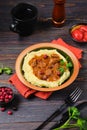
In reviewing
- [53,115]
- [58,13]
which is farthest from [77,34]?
[53,115]

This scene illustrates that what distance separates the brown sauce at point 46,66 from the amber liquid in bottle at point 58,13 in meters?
0.32

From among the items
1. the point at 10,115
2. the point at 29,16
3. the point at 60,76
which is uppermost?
the point at 29,16

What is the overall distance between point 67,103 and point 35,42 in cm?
47

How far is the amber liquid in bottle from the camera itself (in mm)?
2004

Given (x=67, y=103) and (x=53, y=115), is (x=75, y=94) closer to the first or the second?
(x=67, y=103)

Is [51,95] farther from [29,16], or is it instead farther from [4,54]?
[29,16]

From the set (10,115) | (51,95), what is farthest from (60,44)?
(10,115)

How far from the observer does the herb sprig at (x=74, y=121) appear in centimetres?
153

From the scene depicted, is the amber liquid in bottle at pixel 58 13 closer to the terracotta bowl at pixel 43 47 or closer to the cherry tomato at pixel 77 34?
the cherry tomato at pixel 77 34

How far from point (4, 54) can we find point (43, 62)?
24cm

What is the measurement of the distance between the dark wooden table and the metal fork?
2 cm

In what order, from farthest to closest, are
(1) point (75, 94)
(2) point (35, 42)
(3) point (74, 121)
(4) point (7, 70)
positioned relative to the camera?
(2) point (35, 42) < (4) point (7, 70) < (1) point (75, 94) < (3) point (74, 121)

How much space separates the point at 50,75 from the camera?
173 centimetres

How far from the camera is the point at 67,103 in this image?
167 cm
